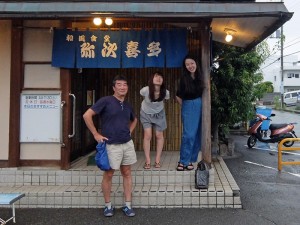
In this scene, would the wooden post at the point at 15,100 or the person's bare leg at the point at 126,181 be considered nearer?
the person's bare leg at the point at 126,181

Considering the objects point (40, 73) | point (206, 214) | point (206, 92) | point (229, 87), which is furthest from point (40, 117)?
point (229, 87)

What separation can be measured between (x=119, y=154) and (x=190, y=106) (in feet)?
5.86

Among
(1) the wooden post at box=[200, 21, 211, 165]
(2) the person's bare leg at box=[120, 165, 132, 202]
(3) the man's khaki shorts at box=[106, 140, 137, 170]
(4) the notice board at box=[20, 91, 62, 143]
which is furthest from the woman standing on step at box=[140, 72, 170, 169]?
(4) the notice board at box=[20, 91, 62, 143]

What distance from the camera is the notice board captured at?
20.7 ft

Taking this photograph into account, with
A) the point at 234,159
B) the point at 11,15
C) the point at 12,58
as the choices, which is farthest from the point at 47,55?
the point at 234,159

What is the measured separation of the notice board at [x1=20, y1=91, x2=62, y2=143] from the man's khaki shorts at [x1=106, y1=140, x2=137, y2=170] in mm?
1661

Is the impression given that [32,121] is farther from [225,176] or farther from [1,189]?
[225,176]

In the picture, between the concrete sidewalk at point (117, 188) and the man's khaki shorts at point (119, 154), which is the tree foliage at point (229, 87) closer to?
the concrete sidewalk at point (117, 188)

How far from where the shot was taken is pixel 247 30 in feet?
22.9

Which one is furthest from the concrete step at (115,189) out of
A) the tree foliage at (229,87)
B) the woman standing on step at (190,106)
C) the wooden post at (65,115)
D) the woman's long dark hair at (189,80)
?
the tree foliage at (229,87)

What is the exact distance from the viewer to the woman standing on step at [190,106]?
6.07 metres

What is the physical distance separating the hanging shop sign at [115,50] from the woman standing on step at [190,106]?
31 centimetres

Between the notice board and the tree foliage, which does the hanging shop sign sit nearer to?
the notice board

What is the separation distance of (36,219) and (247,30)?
5366 millimetres
